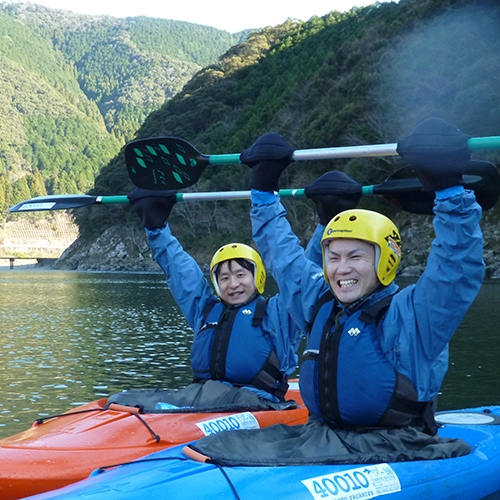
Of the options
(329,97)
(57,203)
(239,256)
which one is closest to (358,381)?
(239,256)

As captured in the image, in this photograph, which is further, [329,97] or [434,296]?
[329,97]

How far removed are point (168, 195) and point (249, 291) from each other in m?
1.18

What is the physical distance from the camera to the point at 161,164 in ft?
21.6

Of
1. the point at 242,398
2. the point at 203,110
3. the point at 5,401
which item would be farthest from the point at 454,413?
the point at 203,110

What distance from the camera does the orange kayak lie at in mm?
5027

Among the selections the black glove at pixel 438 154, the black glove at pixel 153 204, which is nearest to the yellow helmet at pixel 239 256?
the black glove at pixel 153 204

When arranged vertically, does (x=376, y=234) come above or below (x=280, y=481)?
above

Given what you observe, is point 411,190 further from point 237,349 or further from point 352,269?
point 237,349

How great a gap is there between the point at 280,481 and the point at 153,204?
3.41 meters

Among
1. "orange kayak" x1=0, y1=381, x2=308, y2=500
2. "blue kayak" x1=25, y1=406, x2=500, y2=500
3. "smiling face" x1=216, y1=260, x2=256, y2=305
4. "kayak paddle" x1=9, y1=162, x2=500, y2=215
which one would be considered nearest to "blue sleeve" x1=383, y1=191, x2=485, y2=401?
"blue kayak" x1=25, y1=406, x2=500, y2=500

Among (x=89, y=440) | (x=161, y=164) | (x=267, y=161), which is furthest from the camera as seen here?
(x=161, y=164)

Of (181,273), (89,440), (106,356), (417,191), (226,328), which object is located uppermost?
(417,191)

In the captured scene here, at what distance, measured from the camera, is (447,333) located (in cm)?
382

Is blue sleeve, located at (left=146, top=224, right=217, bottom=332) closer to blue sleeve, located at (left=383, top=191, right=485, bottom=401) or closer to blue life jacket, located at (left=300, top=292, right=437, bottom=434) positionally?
blue life jacket, located at (left=300, top=292, right=437, bottom=434)
